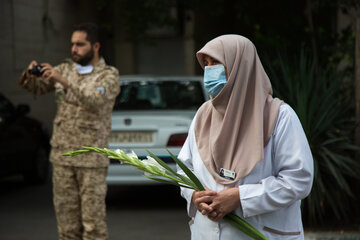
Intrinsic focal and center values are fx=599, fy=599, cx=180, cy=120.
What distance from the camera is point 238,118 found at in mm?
2596

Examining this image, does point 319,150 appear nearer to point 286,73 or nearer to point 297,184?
point 286,73

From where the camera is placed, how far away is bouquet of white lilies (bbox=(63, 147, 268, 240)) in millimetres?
2445

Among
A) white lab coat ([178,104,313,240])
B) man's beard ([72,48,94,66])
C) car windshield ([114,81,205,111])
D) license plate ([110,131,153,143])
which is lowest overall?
license plate ([110,131,153,143])

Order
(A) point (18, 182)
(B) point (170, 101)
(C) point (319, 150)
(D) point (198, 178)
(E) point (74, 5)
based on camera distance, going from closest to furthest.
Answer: (D) point (198, 178), (C) point (319, 150), (B) point (170, 101), (A) point (18, 182), (E) point (74, 5)

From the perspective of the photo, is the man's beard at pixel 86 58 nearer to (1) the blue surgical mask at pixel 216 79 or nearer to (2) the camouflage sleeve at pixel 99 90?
(2) the camouflage sleeve at pixel 99 90

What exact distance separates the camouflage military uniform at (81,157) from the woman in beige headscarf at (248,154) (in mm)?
2035

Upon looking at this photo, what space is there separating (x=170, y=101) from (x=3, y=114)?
2.57 metres

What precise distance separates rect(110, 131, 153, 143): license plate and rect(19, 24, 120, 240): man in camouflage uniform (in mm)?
2250

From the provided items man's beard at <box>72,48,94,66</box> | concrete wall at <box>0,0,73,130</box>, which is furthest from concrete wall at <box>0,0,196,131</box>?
man's beard at <box>72,48,94,66</box>

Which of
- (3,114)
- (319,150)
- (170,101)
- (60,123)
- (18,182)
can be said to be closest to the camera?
(60,123)

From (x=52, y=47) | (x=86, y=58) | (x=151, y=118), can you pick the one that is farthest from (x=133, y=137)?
(x=52, y=47)

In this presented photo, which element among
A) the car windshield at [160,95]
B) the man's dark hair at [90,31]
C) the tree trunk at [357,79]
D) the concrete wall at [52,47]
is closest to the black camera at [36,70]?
the man's dark hair at [90,31]

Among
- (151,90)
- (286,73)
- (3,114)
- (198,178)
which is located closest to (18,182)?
(3,114)

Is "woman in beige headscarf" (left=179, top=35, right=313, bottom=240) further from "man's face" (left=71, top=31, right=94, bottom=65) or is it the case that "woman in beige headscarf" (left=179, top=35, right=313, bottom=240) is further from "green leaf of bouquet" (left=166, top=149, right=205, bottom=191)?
"man's face" (left=71, top=31, right=94, bottom=65)
